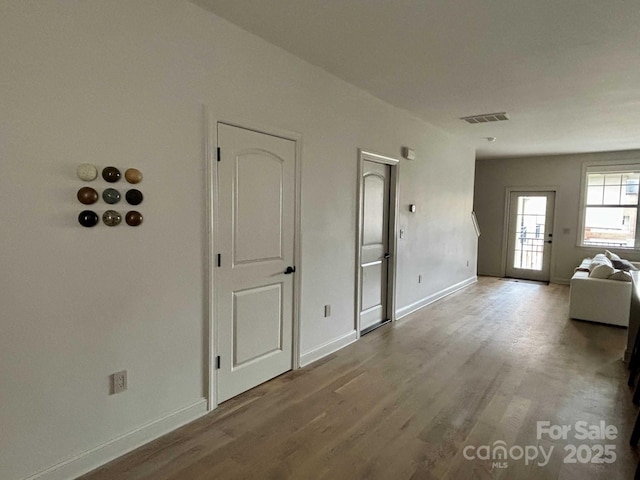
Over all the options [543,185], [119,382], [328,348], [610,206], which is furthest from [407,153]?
[610,206]

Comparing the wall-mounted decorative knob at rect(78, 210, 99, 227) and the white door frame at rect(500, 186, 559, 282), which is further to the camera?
the white door frame at rect(500, 186, 559, 282)

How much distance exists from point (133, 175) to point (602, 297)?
18.4 ft

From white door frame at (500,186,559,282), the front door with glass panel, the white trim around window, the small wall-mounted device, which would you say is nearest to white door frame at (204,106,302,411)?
the small wall-mounted device

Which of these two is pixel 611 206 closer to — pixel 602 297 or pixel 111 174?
pixel 602 297

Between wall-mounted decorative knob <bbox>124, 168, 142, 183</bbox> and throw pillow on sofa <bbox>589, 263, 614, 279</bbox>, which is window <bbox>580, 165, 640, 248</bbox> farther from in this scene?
wall-mounted decorative knob <bbox>124, 168, 142, 183</bbox>

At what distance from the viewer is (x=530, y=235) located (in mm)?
8328

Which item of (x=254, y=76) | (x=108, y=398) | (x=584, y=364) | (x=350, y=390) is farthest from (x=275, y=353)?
(x=584, y=364)

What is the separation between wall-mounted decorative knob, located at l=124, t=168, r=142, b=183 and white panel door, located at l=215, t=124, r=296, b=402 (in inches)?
22.5

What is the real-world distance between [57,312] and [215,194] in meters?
1.15

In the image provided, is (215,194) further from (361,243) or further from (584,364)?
(584,364)

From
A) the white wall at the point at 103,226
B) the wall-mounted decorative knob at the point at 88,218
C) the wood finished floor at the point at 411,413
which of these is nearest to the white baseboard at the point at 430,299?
the wood finished floor at the point at 411,413

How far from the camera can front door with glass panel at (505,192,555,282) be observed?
8.11 metres

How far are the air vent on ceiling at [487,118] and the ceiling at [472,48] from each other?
A: 6.3 inches

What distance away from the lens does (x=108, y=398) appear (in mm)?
2139
